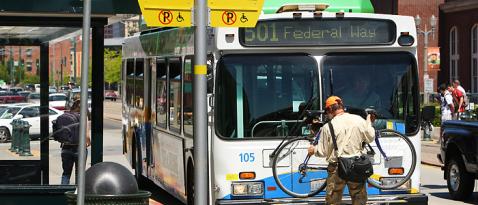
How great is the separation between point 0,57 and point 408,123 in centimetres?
489

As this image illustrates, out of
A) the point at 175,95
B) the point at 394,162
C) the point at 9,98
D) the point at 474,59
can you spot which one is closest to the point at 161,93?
the point at 175,95

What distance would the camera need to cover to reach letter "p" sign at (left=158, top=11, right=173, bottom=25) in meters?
7.57

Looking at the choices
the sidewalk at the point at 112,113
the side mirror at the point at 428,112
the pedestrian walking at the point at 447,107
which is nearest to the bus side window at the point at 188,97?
the side mirror at the point at 428,112

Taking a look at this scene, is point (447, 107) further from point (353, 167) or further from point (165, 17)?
point (165, 17)

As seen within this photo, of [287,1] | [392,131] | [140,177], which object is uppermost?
[287,1]

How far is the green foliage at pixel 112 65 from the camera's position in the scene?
346ft

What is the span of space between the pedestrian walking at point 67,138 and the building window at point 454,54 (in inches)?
2010

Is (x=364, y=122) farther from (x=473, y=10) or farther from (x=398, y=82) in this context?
(x=473, y=10)

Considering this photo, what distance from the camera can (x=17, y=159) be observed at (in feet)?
35.7

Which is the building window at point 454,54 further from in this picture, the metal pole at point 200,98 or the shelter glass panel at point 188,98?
the metal pole at point 200,98

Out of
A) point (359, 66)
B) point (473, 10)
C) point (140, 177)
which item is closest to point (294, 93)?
point (359, 66)

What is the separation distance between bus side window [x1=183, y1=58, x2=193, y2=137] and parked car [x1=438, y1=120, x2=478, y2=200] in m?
4.75

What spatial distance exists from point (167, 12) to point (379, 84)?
400cm

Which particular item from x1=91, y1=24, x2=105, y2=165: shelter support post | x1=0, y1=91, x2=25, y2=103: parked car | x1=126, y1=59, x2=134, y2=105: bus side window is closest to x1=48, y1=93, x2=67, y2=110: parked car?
x1=0, y1=91, x2=25, y2=103: parked car
